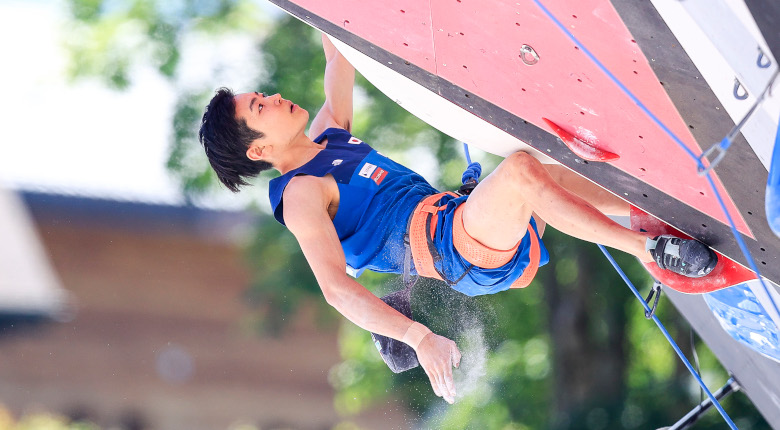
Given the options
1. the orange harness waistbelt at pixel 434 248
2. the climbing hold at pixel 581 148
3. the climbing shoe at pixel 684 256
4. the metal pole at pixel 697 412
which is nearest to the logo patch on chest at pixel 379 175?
the orange harness waistbelt at pixel 434 248

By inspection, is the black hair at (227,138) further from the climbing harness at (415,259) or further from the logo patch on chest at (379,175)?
the climbing harness at (415,259)

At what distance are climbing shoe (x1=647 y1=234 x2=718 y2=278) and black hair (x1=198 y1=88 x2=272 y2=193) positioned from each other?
4.55ft

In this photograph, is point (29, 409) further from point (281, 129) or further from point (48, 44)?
point (281, 129)

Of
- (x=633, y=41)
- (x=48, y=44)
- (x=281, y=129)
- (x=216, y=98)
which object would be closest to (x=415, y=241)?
(x=281, y=129)

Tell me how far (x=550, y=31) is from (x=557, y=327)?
6.72m

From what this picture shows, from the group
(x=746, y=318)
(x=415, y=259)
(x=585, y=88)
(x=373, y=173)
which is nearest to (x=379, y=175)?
(x=373, y=173)

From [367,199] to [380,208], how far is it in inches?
2.2

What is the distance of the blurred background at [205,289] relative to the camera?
863 centimetres

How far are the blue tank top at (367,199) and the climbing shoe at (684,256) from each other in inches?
35.9

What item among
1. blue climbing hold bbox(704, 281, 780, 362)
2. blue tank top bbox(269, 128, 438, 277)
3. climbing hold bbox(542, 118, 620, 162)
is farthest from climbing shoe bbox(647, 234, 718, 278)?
blue tank top bbox(269, 128, 438, 277)

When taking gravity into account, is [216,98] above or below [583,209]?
below

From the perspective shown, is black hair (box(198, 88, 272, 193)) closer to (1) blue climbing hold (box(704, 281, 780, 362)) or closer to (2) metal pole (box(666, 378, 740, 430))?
(1) blue climbing hold (box(704, 281, 780, 362))

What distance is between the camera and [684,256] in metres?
2.45

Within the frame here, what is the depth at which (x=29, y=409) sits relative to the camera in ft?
39.4
